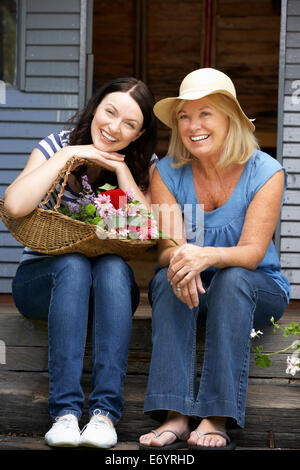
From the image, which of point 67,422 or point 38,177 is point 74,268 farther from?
point 67,422

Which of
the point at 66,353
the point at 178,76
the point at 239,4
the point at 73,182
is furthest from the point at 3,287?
the point at 239,4

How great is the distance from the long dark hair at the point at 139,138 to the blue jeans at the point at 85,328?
1.33ft

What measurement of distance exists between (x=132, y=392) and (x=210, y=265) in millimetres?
604

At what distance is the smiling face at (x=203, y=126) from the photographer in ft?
7.44

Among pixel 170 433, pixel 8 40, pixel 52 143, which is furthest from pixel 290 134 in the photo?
pixel 170 433

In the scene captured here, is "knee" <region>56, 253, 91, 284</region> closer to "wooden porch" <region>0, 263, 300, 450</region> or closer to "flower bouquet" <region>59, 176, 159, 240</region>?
"flower bouquet" <region>59, 176, 159, 240</region>

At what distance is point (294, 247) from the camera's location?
365 centimetres

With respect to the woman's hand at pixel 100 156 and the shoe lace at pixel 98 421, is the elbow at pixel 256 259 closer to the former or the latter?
the woman's hand at pixel 100 156

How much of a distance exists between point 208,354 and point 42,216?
0.71m

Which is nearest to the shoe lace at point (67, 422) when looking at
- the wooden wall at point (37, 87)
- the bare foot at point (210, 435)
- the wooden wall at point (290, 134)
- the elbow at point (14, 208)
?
the bare foot at point (210, 435)

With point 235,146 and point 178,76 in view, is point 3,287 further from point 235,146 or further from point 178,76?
point 178,76

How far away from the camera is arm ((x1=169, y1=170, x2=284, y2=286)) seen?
208 cm

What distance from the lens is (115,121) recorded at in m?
2.35

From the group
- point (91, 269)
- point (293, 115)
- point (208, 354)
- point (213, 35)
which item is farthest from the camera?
point (213, 35)
